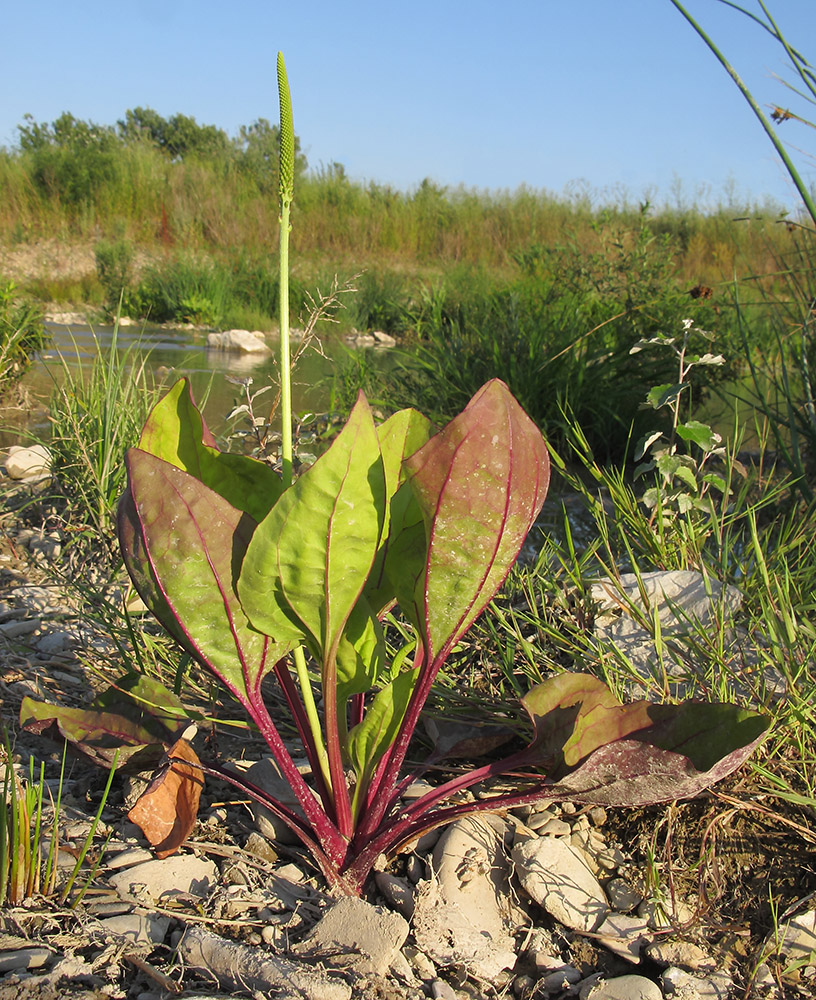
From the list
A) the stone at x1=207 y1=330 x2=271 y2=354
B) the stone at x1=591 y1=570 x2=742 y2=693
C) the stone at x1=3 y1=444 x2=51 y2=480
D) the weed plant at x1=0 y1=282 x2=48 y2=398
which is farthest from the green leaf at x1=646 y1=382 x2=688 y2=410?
the stone at x1=207 y1=330 x2=271 y2=354

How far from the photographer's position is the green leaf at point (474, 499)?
2.85 feet

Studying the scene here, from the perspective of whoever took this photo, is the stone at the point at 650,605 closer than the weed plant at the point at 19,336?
Yes

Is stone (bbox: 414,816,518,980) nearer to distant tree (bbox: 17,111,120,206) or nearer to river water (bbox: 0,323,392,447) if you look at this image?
river water (bbox: 0,323,392,447)

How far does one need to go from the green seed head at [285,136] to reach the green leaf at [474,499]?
0.31 meters

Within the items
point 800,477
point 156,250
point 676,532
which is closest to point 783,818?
point 676,532

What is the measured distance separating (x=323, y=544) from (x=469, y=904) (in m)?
0.57

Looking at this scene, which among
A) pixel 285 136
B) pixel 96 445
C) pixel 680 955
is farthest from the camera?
pixel 96 445

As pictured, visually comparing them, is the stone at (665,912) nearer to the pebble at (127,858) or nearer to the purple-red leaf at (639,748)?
the purple-red leaf at (639,748)

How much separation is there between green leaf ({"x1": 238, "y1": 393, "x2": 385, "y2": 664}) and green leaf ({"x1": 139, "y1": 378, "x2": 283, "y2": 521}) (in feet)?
0.62

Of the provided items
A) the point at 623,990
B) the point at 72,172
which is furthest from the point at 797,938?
the point at 72,172

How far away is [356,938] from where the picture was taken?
0.92 meters

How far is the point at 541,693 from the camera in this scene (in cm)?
113

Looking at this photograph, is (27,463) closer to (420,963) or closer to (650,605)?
(650,605)

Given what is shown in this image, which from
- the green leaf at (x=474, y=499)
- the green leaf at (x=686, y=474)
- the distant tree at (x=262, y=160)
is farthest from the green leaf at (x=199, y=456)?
the distant tree at (x=262, y=160)
